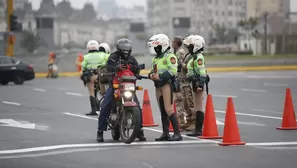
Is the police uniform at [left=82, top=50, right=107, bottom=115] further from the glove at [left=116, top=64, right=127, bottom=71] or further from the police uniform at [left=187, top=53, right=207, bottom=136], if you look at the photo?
the glove at [left=116, top=64, right=127, bottom=71]

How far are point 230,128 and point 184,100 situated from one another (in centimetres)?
315

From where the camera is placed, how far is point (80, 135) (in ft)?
53.7

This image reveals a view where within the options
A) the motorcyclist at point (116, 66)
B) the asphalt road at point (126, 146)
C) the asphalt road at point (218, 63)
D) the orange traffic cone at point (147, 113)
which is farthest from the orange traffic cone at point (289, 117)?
the asphalt road at point (218, 63)

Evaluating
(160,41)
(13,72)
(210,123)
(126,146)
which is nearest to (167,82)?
(160,41)

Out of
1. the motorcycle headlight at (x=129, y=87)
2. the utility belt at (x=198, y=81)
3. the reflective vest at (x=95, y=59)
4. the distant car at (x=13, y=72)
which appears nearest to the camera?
the motorcycle headlight at (x=129, y=87)

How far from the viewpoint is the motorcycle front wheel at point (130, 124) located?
14.1 meters

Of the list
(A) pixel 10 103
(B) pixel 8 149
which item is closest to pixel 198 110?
(B) pixel 8 149

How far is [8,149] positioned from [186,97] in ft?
14.5

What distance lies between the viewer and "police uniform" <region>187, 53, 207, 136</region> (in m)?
15.7

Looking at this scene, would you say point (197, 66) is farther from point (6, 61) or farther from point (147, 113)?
point (6, 61)

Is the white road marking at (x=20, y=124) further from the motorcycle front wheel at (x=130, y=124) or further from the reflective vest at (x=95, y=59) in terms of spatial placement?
the motorcycle front wheel at (x=130, y=124)

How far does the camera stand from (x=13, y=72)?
42.4 m

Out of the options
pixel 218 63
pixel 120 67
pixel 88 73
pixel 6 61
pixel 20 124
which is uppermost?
pixel 120 67

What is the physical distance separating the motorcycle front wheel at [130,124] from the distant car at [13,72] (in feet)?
92.5
